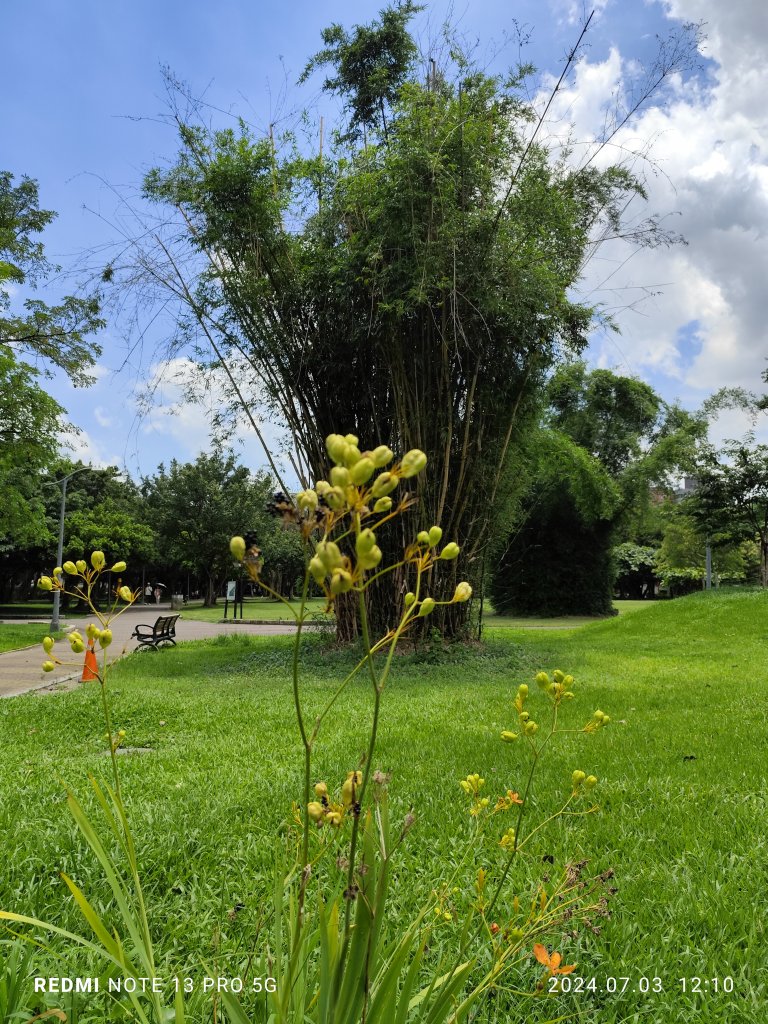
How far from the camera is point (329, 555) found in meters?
0.63

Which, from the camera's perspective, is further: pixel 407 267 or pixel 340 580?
pixel 407 267

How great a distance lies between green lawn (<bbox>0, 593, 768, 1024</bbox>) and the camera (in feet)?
5.38

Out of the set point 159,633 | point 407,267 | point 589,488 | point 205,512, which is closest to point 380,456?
point 407,267

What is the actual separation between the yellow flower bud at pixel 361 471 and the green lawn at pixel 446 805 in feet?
2.57

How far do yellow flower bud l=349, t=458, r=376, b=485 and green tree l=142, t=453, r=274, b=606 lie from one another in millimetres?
27032

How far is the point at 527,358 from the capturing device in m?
7.93

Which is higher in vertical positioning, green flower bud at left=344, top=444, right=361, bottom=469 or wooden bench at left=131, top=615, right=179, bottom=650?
green flower bud at left=344, top=444, right=361, bottom=469

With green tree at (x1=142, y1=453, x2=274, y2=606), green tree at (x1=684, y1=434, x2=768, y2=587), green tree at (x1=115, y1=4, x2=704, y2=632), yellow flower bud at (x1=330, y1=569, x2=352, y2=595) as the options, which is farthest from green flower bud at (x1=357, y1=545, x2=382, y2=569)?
green tree at (x1=142, y1=453, x2=274, y2=606)

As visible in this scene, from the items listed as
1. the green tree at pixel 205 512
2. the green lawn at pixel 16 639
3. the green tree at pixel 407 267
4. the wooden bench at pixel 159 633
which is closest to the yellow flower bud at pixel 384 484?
the green tree at pixel 407 267

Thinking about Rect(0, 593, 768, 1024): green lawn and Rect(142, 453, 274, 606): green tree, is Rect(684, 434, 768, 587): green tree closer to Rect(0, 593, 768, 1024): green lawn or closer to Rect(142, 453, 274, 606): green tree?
Rect(0, 593, 768, 1024): green lawn

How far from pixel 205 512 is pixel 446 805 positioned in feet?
88.4

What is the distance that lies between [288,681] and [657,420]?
19.1m

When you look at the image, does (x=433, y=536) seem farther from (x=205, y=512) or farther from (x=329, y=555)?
(x=205, y=512)

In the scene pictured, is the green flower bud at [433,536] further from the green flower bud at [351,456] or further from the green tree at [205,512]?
the green tree at [205,512]
